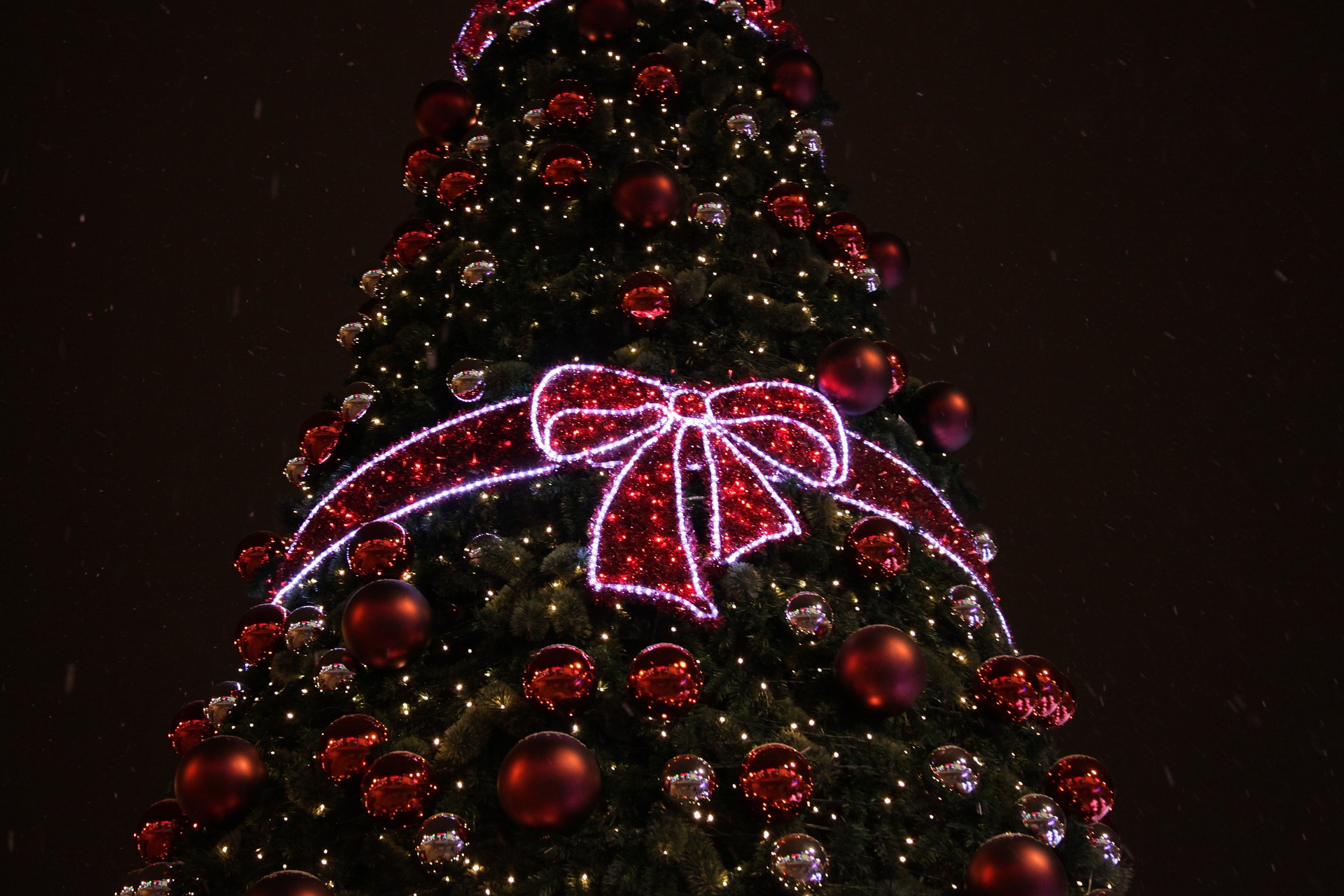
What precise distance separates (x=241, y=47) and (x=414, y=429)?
4055mm

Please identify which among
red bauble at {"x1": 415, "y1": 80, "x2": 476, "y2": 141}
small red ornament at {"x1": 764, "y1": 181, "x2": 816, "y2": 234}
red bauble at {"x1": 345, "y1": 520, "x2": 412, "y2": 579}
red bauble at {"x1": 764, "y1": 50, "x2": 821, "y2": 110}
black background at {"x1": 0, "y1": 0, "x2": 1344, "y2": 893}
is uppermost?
red bauble at {"x1": 415, "y1": 80, "x2": 476, "y2": 141}

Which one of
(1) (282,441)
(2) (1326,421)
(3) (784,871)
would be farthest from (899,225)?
(3) (784,871)

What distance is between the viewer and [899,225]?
17.0ft

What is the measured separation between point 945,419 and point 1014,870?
1080 millimetres

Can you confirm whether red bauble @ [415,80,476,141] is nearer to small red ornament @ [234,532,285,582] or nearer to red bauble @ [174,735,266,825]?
small red ornament @ [234,532,285,582]

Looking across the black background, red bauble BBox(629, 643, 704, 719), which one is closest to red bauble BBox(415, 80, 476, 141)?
red bauble BBox(629, 643, 704, 719)

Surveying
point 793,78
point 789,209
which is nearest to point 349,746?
point 789,209

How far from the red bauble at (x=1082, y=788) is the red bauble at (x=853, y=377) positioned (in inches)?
27.3

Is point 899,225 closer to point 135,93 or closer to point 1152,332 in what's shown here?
point 1152,332

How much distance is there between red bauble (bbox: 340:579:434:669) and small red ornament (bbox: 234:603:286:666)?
348 mm

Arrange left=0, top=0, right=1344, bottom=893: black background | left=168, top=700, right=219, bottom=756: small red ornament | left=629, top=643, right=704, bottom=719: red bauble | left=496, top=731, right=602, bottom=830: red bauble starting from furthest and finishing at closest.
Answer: left=0, top=0, right=1344, bottom=893: black background, left=168, top=700, right=219, bottom=756: small red ornament, left=629, top=643, right=704, bottom=719: red bauble, left=496, top=731, right=602, bottom=830: red bauble

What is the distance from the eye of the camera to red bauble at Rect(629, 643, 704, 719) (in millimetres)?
1392

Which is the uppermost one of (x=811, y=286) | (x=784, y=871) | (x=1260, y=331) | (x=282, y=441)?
(x=811, y=286)

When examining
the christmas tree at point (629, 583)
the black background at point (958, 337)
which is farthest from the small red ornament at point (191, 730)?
the black background at point (958, 337)
